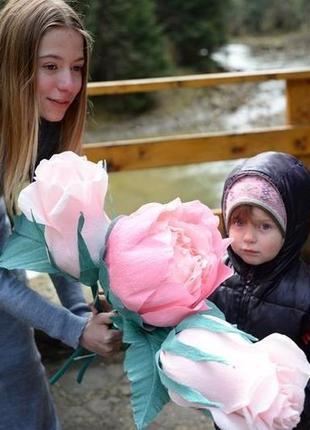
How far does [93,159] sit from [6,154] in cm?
194

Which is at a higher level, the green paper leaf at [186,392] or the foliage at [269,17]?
the foliage at [269,17]

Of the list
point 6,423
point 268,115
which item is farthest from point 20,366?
point 268,115

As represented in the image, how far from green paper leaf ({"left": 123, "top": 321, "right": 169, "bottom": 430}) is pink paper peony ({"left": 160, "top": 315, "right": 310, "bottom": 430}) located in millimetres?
44

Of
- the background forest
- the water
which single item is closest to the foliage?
the background forest

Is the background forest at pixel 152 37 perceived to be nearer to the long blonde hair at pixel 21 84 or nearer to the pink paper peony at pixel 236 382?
the long blonde hair at pixel 21 84

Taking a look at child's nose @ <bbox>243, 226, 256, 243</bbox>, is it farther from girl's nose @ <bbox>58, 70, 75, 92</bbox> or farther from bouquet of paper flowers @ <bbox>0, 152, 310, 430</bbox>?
girl's nose @ <bbox>58, 70, 75, 92</bbox>

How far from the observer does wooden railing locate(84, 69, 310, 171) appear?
138 inches

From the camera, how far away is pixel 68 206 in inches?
47.1

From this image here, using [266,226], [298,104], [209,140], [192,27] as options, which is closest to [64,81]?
[266,226]

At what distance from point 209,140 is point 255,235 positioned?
7.11 ft

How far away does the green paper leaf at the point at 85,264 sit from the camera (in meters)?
1.19

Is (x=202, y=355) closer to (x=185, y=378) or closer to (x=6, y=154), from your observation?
(x=185, y=378)

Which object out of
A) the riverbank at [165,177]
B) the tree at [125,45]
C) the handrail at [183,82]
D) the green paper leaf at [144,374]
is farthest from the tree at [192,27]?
the green paper leaf at [144,374]

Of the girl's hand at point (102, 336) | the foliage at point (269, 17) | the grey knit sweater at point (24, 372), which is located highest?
the foliage at point (269, 17)
